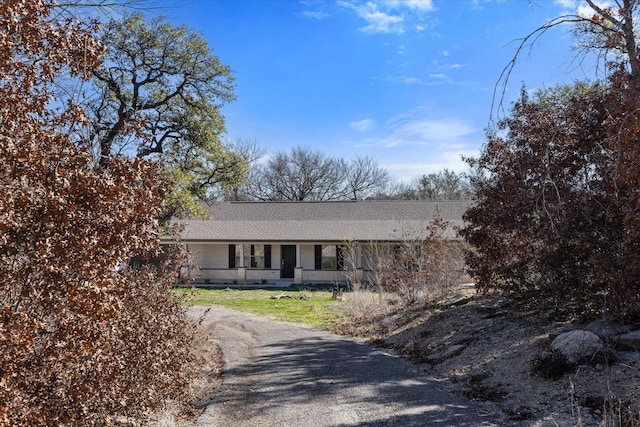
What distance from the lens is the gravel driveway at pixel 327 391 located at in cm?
676

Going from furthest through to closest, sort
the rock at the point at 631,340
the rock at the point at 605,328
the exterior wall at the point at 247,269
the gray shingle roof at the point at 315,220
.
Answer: the gray shingle roof at the point at 315,220 < the exterior wall at the point at 247,269 < the rock at the point at 605,328 < the rock at the point at 631,340

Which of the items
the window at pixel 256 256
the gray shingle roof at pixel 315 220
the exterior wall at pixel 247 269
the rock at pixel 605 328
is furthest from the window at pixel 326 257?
the rock at pixel 605 328

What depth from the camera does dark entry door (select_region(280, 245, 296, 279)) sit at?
30.2 m

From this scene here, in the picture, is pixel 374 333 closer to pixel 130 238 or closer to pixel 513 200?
pixel 513 200

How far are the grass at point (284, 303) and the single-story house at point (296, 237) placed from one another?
11.4 feet

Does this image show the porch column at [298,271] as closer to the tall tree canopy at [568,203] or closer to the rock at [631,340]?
the tall tree canopy at [568,203]

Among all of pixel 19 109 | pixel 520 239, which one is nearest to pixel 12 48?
pixel 19 109

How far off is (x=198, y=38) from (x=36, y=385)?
1385cm

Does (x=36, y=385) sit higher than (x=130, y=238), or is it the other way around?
(x=130, y=238)

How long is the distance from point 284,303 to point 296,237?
26.9ft

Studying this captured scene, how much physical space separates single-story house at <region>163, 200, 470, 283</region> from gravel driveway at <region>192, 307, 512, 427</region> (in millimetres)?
15776

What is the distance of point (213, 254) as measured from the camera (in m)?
30.1

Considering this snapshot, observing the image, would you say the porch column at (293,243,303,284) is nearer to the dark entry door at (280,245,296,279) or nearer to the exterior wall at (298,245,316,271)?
the exterior wall at (298,245,316,271)

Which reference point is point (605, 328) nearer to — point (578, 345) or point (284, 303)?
point (578, 345)
